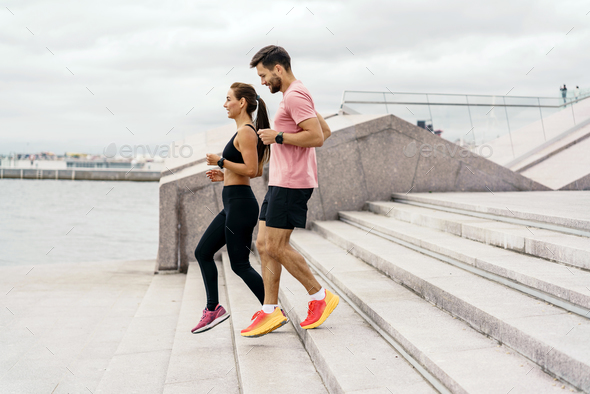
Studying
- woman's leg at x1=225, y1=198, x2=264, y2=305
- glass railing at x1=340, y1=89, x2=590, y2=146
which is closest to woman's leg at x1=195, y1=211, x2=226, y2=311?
Result: woman's leg at x1=225, y1=198, x2=264, y2=305

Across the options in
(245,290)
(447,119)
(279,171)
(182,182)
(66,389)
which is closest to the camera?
(279,171)

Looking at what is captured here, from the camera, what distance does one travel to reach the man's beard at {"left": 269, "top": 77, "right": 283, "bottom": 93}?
3.03 meters

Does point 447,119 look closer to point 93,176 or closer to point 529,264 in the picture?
point 529,264

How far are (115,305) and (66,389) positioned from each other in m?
2.21

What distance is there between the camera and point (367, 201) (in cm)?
734

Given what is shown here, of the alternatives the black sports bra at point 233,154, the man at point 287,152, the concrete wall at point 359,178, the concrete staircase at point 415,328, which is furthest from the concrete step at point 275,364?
the concrete wall at point 359,178

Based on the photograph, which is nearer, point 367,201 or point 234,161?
point 234,161

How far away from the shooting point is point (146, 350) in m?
3.78

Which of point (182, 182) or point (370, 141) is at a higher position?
point (370, 141)

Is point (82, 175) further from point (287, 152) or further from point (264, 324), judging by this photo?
point (287, 152)

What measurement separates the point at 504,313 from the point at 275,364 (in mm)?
1400

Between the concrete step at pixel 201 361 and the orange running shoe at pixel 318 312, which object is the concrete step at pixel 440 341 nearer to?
the orange running shoe at pixel 318 312

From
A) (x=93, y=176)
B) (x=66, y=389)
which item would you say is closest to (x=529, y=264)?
(x=66, y=389)

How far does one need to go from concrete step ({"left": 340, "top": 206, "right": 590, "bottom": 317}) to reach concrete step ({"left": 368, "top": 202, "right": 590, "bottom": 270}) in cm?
1
